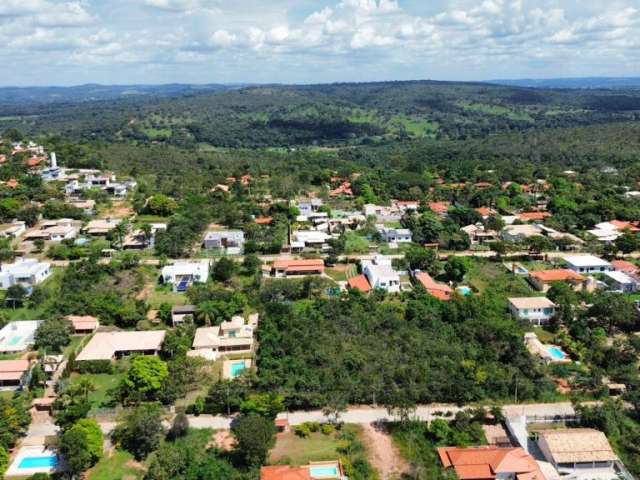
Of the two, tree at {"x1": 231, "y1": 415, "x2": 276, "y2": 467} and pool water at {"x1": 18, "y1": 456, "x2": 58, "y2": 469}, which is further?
pool water at {"x1": 18, "y1": 456, "x2": 58, "y2": 469}

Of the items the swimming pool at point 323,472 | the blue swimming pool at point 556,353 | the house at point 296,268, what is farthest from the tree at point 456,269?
the swimming pool at point 323,472

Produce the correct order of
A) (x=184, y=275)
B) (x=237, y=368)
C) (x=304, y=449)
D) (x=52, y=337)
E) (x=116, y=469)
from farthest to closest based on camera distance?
(x=184, y=275), (x=52, y=337), (x=237, y=368), (x=304, y=449), (x=116, y=469)

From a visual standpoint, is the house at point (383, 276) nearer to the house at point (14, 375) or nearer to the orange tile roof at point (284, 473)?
the orange tile roof at point (284, 473)

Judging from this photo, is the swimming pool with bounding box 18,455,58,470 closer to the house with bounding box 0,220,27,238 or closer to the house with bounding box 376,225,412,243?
the house with bounding box 0,220,27,238

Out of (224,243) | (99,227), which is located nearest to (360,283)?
(224,243)

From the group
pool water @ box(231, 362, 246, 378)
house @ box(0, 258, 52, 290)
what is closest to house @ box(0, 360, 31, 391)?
pool water @ box(231, 362, 246, 378)

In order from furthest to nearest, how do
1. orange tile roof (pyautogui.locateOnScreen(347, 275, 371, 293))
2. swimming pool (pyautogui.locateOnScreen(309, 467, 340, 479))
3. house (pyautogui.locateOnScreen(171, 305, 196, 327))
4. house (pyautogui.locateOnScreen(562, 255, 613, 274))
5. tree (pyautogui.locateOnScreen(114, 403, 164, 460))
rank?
house (pyautogui.locateOnScreen(562, 255, 613, 274)) → orange tile roof (pyautogui.locateOnScreen(347, 275, 371, 293)) → house (pyautogui.locateOnScreen(171, 305, 196, 327)) → tree (pyautogui.locateOnScreen(114, 403, 164, 460)) → swimming pool (pyautogui.locateOnScreen(309, 467, 340, 479))

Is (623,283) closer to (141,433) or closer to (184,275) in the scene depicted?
(184,275)
